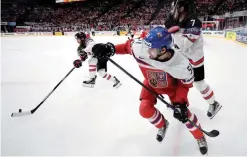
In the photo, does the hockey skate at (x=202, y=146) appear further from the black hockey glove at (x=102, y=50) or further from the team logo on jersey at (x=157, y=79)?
the black hockey glove at (x=102, y=50)

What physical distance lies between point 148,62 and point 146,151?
0.77 meters

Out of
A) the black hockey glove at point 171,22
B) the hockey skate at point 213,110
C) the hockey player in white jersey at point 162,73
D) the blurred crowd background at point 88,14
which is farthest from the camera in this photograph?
the blurred crowd background at point 88,14

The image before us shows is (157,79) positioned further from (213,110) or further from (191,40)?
(213,110)

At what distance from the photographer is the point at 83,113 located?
8.82ft

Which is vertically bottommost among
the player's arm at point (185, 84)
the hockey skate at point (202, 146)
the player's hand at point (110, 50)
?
the hockey skate at point (202, 146)

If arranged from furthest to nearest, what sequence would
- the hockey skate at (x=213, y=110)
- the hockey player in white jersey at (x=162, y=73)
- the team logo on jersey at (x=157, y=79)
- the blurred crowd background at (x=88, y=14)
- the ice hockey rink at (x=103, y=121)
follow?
the blurred crowd background at (x=88, y=14), the hockey skate at (x=213, y=110), the ice hockey rink at (x=103, y=121), the team logo on jersey at (x=157, y=79), the hockey player in white jersey at (x=162, y=73)

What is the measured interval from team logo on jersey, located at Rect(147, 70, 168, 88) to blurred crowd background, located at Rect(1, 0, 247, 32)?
14710 millimetres

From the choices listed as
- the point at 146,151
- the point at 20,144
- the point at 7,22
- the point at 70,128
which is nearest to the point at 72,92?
the point at 70,128

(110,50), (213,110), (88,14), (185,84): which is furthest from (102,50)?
(88,14)

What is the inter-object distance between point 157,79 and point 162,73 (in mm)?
78

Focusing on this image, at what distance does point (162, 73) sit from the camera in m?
1.75

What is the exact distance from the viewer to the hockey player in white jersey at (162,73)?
5.09 ft

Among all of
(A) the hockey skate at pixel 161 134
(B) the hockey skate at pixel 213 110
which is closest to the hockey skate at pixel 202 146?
(A) the hockey skate at pixel 161 134

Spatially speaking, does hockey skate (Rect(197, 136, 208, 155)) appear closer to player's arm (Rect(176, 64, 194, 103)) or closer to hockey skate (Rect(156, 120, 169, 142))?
hockey skate (Rect(156, 120, 169, 142))
